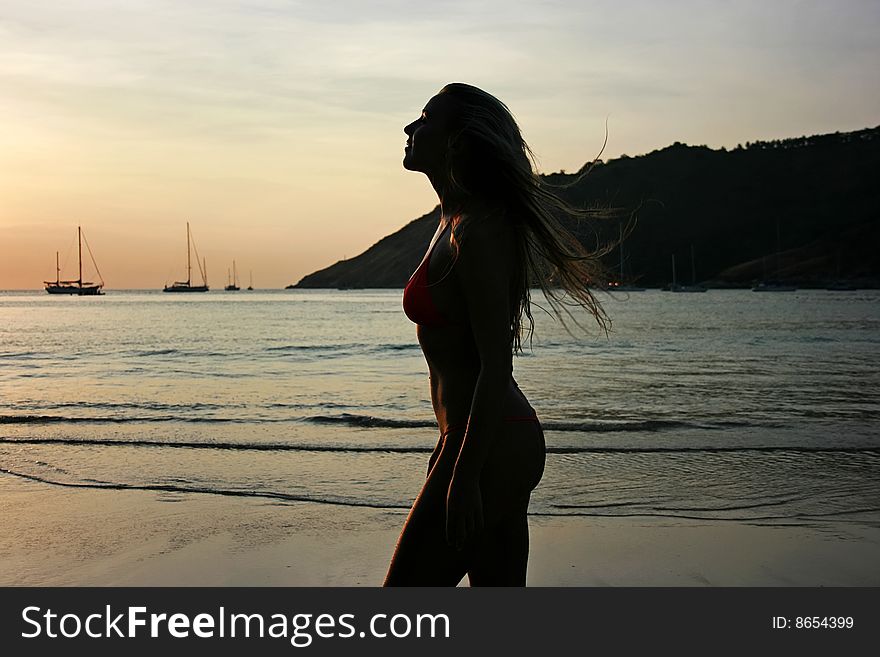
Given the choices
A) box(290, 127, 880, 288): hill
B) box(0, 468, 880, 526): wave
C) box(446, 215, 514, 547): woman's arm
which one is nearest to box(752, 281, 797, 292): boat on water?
box(290, 127, 880, 288): hill

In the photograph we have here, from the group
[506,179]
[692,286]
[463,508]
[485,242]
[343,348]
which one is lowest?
[343,348]

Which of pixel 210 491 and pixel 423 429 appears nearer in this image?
pixel 210 491

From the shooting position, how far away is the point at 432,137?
241cm

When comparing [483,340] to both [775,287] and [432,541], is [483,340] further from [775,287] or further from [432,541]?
[775,287]

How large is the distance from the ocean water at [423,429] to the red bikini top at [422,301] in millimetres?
4563

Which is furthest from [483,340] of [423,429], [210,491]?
[423,429]

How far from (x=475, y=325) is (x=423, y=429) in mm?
9459

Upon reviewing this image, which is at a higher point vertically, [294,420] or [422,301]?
[422,301]

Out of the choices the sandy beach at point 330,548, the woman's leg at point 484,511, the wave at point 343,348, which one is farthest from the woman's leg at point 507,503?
the wave at point 343,348

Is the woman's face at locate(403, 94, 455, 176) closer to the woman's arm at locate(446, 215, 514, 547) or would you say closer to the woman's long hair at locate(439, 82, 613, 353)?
the woman's long hair at locate(439, 82, 613, 353)

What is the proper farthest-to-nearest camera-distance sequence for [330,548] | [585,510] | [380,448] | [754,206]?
[754,206] < [380,448] < [585,510] < [330,548]

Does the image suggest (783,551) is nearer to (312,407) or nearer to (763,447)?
(763,447)

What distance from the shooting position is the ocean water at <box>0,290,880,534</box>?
7.44m
